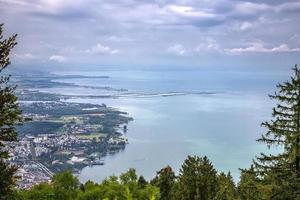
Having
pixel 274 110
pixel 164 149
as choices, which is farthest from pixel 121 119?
pixel 274 110

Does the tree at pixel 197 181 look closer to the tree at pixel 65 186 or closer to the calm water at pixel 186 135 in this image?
the tree at pixel 65 186

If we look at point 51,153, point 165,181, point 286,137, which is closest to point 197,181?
point 165,181

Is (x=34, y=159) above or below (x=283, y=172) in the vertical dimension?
below

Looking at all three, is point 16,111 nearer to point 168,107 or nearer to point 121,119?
point 121,119

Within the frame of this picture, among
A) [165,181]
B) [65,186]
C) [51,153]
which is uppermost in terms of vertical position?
[65,186]

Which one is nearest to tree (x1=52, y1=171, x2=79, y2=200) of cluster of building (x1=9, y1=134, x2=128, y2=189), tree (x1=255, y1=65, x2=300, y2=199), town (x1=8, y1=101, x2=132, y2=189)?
tree (x1=255, y1=65, x2=300, y2=199)

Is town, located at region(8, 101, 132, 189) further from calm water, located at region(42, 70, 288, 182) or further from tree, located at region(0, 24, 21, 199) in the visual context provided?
tree, located at region(0, 24, 21, 199)

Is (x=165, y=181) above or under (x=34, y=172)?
above

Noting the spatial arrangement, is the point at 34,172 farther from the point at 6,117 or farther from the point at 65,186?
the point at 6,117
